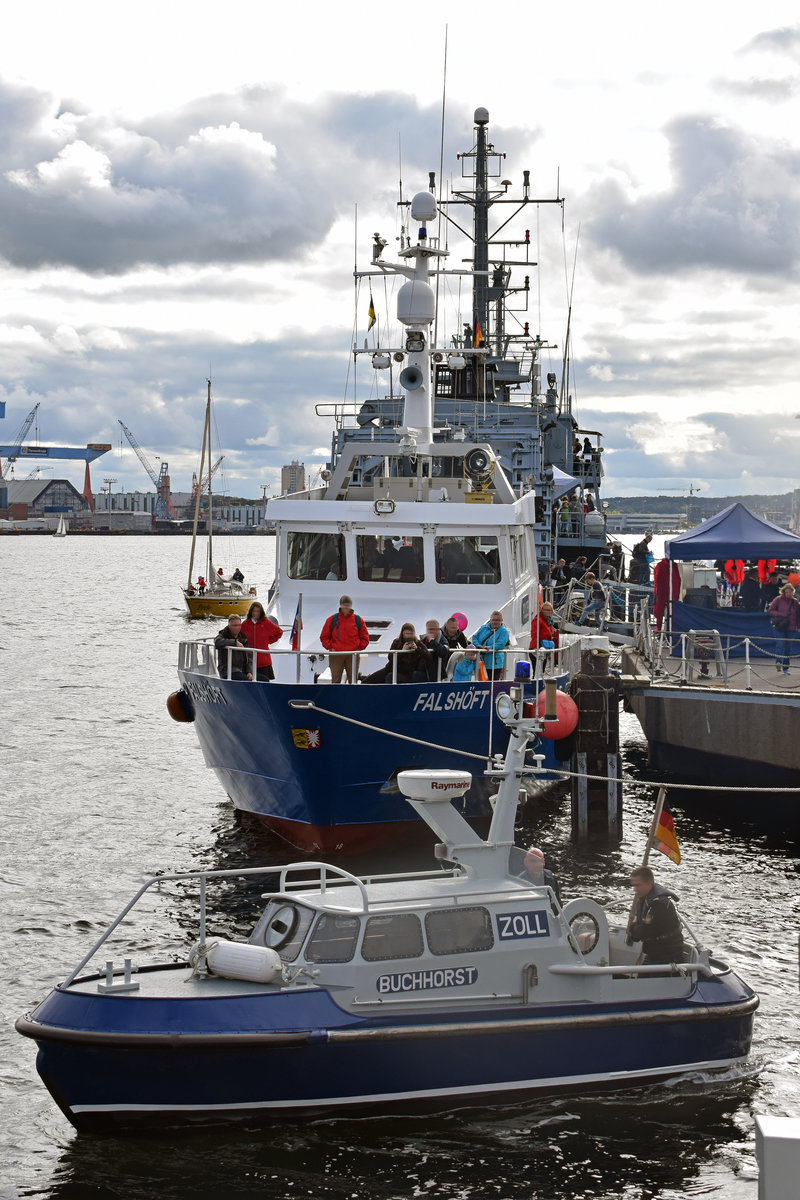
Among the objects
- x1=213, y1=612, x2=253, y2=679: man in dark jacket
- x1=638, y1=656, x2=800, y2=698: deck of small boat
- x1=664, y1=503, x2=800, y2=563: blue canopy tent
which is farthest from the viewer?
x1=664, y1=503, x2=800, y2=563: blue canopy tent

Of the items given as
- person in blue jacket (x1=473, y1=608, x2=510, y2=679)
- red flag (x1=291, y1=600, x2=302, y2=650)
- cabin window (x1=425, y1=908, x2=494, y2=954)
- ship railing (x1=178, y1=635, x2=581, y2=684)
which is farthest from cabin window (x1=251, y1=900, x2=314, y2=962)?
person in blue jacket (x1=473, y1=608, x2=510, y2=679)

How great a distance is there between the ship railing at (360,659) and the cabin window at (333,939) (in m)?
4.91

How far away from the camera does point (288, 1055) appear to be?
10.4 m

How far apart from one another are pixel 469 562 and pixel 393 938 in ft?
34.1

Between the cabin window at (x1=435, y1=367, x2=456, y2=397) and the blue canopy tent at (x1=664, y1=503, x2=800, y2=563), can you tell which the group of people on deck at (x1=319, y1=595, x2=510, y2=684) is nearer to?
the blue canopy tent at (x1=664, y1=503, x2=800, y2=563)

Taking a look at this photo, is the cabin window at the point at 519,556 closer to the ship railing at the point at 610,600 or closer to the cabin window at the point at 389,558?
the cabin window at the point at 389,558

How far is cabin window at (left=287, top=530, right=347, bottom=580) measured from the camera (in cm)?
2047

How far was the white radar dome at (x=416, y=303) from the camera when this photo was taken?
74.1 feet

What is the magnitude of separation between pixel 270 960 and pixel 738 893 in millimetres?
9162

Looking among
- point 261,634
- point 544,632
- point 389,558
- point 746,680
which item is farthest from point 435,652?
point 746,680

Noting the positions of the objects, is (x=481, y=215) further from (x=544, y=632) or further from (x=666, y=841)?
(x=666, y=841)

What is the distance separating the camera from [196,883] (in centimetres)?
1816

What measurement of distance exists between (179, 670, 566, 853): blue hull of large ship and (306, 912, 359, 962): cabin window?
17.9 feet

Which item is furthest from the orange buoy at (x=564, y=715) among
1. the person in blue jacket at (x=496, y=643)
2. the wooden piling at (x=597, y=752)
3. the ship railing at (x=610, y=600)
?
the ship railing at (x=610, y=600)
